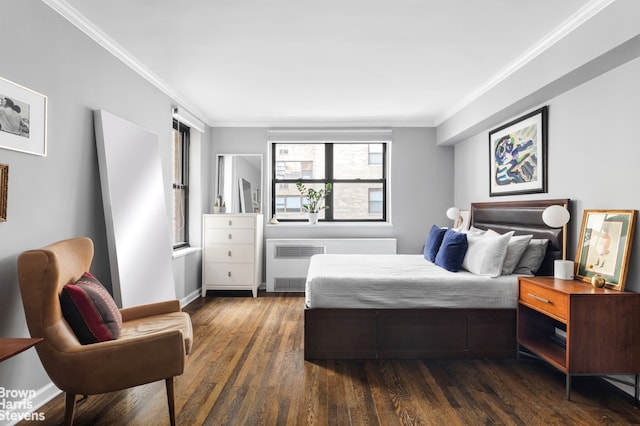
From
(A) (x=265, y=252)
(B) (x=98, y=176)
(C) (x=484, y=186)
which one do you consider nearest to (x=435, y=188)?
(C) (x=484, y=186)

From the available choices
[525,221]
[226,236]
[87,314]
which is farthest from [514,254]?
[226,236]

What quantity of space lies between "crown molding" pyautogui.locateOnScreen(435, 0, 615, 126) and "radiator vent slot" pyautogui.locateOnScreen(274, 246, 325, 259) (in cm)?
283

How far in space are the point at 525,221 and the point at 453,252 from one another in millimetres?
Result: 812

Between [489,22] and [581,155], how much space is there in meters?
1.28

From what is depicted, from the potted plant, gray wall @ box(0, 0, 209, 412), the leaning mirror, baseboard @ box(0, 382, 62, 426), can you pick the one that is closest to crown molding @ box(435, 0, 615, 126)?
the potted plant

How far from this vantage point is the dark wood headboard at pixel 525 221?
3.30 metres

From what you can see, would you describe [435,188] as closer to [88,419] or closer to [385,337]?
[385,337]

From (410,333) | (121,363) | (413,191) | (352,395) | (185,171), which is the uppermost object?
(185,171)

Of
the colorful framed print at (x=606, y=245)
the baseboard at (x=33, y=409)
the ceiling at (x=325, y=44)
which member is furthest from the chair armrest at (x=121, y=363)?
the colorful framed print at (x=606, y=245)

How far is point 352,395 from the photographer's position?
263 cm

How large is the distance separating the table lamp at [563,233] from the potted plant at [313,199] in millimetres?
3514

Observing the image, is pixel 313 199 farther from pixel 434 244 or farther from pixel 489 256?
pixel 489 256

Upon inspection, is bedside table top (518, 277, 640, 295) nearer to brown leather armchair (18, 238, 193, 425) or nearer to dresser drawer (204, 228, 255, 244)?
brown leather armchair (18, 238, 193, 425)

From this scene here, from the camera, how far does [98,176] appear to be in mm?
3129
